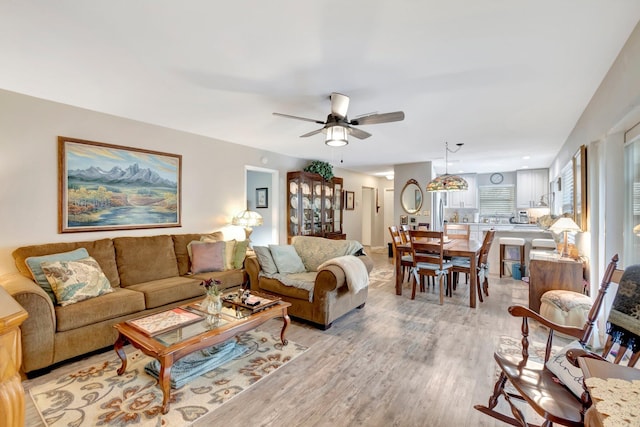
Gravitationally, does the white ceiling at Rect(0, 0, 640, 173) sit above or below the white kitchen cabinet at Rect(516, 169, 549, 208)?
above

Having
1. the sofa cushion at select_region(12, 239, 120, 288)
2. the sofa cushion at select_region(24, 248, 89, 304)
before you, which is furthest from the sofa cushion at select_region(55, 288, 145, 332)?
the sofa cushion at select_region(12, 239, 120, 288)

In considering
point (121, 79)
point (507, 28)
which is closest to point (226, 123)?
point (121, 79)

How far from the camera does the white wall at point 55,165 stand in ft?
9.21

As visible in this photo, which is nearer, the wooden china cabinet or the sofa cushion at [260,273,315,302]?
the sofa cushion at [260,273,315,302]

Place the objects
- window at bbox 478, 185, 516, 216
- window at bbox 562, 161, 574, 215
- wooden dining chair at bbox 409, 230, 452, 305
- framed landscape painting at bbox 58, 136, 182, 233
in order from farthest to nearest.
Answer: window at bbox 478, 185, 516, 216 < window at bbox 562, 161, 574, 215 < wooden dining chair at bbox 409, 230, 452, 305 < framed landscape painting at bbox 58, 136, 182, 233

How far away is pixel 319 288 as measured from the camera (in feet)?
10.2

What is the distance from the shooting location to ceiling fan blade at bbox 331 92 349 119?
104 inches

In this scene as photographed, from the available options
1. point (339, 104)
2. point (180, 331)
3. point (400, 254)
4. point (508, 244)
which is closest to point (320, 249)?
point (400, 254)

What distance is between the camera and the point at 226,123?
3.78 metres

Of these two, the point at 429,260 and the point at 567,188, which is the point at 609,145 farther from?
the point at 567,188

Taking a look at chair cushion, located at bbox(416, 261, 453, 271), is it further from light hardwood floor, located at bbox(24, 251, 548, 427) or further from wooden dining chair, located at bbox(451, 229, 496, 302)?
light hardwood floor, located at bbox(24, 251, 548, 427)

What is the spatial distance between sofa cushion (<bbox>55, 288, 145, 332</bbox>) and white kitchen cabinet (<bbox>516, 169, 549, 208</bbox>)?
347 inches

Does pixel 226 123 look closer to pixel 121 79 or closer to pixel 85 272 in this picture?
pixel 121 79

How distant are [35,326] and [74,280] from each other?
477 millimetres
